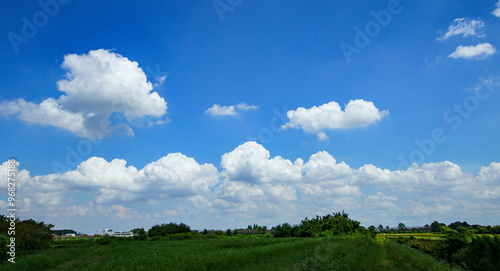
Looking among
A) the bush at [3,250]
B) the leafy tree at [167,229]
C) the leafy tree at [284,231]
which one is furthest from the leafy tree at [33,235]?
the leafy tree at [284,231]

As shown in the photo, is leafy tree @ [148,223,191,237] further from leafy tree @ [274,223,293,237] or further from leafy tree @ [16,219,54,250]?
leafy tree @ [16,219,54,250]

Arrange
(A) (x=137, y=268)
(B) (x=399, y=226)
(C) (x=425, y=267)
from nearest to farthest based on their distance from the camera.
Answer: (A) (x=137, y=268) → (C) (x=425, y=267) → (B) (x=399, y=226)

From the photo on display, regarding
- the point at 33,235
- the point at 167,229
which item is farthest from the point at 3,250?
the point at 167,229

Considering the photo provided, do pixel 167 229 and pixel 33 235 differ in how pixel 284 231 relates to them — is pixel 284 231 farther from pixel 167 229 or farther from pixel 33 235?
pixel 33 235

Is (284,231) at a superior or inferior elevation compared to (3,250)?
inferior

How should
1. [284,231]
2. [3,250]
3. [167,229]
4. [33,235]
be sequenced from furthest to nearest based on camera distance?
1. [167,229]
2. [284,231]
3. [33,235]
4. [3,250]

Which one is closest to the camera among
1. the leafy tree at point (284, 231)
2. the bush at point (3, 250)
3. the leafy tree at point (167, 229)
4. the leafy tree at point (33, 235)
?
the bush at point (3, 250)

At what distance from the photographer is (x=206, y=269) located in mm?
16500

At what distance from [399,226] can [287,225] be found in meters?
84.3

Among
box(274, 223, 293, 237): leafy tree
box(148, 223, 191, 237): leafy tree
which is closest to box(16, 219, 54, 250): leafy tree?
box(148, 223, 191, 237): leafy tree

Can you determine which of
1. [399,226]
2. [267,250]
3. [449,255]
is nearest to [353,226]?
[449,255]

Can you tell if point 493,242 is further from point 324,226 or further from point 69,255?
point 324,226

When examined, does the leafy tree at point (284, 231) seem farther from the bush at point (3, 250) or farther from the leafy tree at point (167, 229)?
the bush at point (3, 250)

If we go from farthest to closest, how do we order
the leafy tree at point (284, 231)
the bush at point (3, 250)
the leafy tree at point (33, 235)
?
1. the leafy tree at point (284, 231)
2. the leafy tree at point (33, 235)
3. the bush at point (3, 250)
